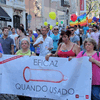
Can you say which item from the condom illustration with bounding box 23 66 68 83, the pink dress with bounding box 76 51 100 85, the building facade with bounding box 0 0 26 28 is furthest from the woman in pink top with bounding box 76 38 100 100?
the building facade with bounding box 0 0 26 28

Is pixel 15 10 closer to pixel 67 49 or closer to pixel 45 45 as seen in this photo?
pixel 45 45

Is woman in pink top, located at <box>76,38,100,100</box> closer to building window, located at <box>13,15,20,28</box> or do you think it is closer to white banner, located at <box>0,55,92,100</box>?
white banner, located at <box>0,55,92,100</box>

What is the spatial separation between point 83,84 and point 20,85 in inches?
49.5

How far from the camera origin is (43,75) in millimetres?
4641

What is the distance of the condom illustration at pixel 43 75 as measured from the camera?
454 centimetres

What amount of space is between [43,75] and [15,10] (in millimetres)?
21551

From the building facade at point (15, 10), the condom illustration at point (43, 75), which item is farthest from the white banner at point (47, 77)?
the building facade at point (15, 10)

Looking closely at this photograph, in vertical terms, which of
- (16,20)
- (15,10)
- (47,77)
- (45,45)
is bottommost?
(47,77)

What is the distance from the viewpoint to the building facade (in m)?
23.4

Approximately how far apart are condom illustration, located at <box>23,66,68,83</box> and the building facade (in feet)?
60.2

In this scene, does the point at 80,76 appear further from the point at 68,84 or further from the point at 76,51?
the point at 76,51

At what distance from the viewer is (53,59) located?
4633 millimetres

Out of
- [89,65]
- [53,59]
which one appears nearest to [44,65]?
[53,59]

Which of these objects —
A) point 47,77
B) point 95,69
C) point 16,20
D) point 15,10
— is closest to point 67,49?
point 47,77
